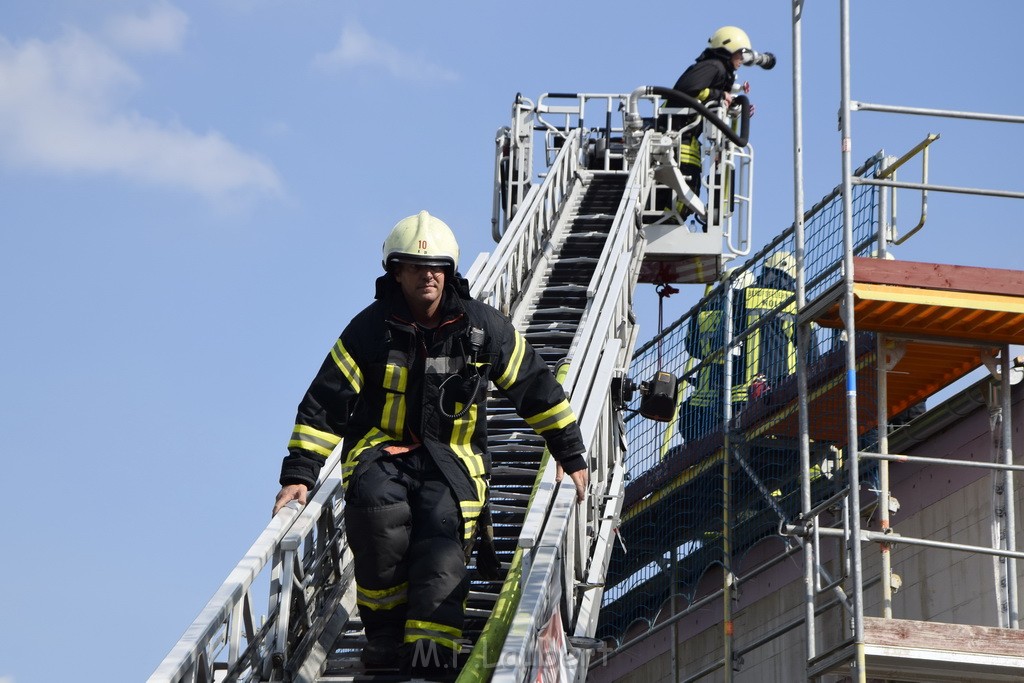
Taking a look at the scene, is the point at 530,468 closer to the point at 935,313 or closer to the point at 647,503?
the point at 935,313

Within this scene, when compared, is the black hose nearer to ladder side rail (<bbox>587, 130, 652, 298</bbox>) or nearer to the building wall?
ladder side rail (<bbox>587, 130, 652, 298</bbox>)

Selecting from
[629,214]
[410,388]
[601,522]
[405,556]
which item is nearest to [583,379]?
[601,522]

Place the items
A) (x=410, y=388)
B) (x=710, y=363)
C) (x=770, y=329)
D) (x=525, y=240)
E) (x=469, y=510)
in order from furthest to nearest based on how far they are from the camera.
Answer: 1. (x=710, y=363)
2. (x=770, y=329)
3. (x=525, y=240)
4. (x=410, y=388)
5. (x=469, y=510)

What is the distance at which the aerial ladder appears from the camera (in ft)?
20.2

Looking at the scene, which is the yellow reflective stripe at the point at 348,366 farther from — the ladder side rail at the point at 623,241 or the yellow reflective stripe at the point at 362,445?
the ladder side rail at the point at 623,241

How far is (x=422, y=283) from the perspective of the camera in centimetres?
649


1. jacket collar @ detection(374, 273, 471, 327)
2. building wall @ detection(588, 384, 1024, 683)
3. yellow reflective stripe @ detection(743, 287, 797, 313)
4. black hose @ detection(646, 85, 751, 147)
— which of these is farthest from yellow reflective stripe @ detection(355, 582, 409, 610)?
black hose @ detection(646, 85, 751, 147)

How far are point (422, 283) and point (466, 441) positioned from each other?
0.70 m

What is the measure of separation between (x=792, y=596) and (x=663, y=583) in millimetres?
2065

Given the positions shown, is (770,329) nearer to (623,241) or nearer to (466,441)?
(623,241)

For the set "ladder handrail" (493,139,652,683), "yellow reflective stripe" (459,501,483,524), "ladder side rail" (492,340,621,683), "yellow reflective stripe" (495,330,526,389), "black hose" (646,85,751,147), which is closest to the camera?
"ladder side rail" (492,340,621,683)

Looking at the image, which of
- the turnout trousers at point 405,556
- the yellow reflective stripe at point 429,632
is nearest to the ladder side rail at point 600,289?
the turnout trousers at point 405,556

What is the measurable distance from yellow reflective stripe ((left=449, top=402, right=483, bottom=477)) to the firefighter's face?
0.46 m

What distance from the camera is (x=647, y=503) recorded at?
13758 millimetres
